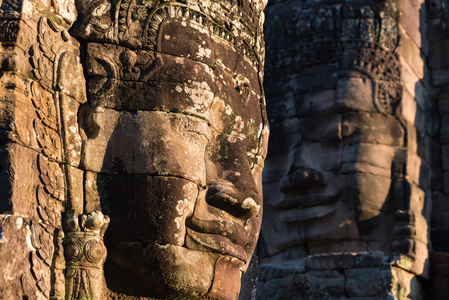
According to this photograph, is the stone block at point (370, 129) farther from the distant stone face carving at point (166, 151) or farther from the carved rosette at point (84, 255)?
the carved rosette at point (84, 255)

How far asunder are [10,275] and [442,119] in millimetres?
8377

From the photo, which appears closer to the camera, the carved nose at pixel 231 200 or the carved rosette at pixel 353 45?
the carved nose at pixel 231 200

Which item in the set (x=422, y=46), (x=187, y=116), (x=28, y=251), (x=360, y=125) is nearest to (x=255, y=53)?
(x=187, y=116)

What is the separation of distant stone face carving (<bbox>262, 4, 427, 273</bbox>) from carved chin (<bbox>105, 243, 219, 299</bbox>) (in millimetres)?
5611

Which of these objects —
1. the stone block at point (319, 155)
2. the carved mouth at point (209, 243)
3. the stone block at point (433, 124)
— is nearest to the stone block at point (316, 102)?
the stone block at point (319, 155)

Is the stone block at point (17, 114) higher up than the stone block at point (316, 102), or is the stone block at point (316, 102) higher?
the stone block at point (316, 102)

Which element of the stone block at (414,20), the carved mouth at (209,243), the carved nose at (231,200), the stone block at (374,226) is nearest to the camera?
the carved mouth at (209,243)

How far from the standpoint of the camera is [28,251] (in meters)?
3.42

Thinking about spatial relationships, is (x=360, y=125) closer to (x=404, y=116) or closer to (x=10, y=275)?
(x=404, y=116)

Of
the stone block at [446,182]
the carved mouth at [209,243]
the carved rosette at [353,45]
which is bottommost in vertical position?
the carved mouth at [209,243]

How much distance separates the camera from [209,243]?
156 inches

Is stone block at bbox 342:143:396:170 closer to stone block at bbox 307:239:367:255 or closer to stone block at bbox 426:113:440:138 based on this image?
stone block at bbox 307:239:367:255

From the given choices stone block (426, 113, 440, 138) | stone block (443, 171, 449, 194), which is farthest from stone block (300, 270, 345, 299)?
stone block (426, 113, 440, 138)

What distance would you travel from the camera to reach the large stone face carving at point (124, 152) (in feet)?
11.8
